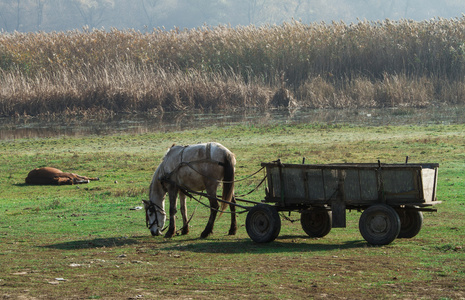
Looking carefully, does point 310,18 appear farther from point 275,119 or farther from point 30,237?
point 30,237

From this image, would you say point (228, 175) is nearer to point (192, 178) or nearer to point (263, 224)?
point (192, 178)

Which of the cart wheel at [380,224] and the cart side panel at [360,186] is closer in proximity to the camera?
the cart wheel at [380,224]

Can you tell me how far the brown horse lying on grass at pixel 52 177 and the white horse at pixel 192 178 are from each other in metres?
6.55

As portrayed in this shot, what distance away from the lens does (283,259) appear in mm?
9531

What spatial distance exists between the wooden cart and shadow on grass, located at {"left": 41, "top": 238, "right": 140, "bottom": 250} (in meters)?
2.01

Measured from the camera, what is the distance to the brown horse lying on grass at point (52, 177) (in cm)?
1831

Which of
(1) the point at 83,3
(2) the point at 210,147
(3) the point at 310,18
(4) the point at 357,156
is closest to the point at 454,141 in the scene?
(4) the point at 357,156

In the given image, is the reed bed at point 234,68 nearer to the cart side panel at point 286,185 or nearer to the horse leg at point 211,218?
the horse leg at point 211,218

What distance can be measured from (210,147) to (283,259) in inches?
113

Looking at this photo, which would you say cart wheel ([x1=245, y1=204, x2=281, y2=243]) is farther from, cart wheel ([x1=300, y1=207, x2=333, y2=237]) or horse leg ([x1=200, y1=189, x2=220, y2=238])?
horse leg ([x1=200, y1=189, x2=220, y2=238])

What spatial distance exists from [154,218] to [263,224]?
2234 millimetres

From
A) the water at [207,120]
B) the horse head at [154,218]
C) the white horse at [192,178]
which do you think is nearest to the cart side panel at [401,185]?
the white horse at [192,178]

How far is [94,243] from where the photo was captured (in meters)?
11.3

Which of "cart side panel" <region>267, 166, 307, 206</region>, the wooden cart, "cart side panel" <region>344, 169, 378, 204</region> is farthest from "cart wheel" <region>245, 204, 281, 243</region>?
"cart side panel" <region>344, 169, 378, 204</region>
